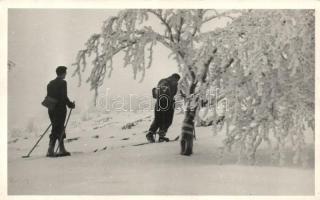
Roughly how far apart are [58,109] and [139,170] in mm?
647

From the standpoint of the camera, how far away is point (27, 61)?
2.89 meters

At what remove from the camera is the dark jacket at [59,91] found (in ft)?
9.45

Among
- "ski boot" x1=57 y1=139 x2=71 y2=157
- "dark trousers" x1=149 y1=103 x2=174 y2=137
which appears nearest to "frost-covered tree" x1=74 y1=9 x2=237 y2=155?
"dark trousers" x1=149 y1=103 x2=174 y2=137

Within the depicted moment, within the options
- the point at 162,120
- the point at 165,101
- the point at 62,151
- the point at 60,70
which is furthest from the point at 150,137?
the point at 60,70

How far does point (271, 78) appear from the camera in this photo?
2.67 metres

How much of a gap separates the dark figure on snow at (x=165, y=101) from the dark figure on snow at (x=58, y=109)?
54 cm

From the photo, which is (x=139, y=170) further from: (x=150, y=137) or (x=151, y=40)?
(x=151, y=40)

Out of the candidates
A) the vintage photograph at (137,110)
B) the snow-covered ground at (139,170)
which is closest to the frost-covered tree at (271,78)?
the vintage photograph at (137,110)

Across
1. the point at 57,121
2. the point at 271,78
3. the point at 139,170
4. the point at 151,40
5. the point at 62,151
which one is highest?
the point at 151,40

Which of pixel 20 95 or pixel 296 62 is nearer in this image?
pixel 296 62

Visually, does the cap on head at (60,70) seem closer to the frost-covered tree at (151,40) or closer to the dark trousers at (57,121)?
the frost-covered tree at (151,40)

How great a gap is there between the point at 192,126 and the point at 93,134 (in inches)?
25.3

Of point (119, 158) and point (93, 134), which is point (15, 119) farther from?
point (119, 158)

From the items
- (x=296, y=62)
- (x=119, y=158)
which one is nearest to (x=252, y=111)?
(x=296, y=62)
